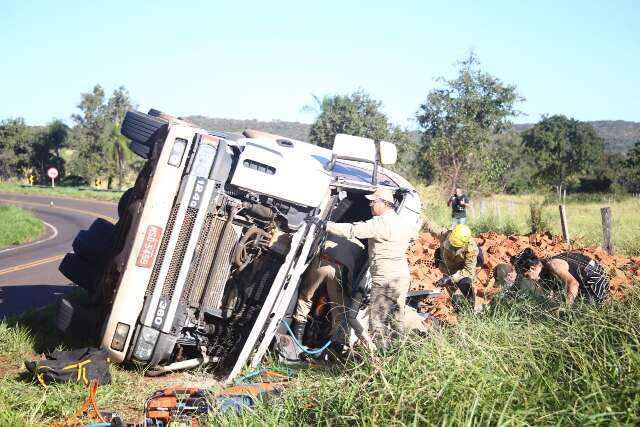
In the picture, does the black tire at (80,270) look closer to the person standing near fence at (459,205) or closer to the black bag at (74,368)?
the black bag at (74,368)

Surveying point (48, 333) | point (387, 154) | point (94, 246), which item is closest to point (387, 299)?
point (387, 154)

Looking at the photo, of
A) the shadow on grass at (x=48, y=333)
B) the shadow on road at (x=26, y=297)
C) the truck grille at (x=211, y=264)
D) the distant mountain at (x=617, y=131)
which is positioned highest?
the distant mountain at (x=617, y=131)

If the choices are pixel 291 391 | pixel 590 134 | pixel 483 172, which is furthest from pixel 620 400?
pixel 590 134

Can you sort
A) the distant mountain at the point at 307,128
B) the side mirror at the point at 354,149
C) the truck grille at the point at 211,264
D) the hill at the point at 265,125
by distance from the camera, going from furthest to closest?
1. the hill at the point at 265,125
2. the distant mountain at the point at 307,128
3. the side mirror at the point at 354,149
4. the truck grille at the point at 211,264

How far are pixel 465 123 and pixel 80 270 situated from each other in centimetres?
2006

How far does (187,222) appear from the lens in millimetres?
6566

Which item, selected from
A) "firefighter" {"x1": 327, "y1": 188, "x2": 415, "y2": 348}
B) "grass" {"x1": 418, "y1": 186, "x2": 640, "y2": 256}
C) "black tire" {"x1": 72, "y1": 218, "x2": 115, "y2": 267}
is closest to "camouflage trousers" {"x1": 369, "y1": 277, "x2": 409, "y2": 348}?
"firefighter" {"x1": 327, "y1": 188, "x2": 415, "y2": 348}

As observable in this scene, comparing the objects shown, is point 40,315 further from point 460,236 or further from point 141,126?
point 460,236

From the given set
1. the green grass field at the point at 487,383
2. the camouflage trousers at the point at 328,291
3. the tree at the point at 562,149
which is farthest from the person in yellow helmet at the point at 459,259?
the tree at the point at 562,149

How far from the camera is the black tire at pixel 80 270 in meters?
7.63

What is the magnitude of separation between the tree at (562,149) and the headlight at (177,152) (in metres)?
47.2

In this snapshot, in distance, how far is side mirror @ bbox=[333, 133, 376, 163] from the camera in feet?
24.3

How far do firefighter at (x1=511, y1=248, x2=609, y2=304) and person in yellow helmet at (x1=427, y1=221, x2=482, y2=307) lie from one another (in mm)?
1321

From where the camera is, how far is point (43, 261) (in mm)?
16734
